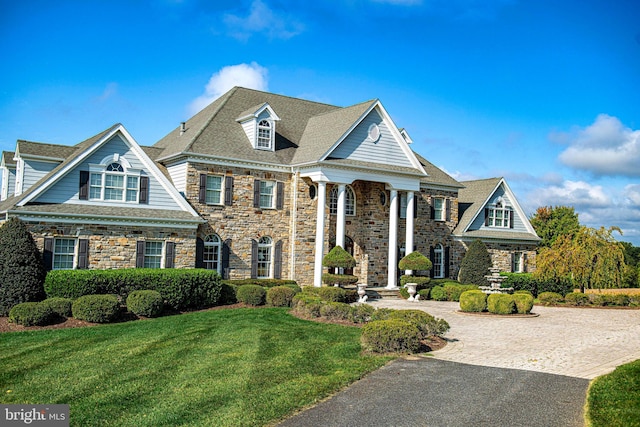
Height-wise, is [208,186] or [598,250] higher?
[208,186]

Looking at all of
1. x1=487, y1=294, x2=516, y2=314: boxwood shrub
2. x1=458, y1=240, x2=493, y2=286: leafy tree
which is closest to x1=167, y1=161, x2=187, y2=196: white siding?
x1=487, y1=294, x2=516, y2=314: boxwood shrub

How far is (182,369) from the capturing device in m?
12.5

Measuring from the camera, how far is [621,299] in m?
27.6

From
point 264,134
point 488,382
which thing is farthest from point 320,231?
point 488,382

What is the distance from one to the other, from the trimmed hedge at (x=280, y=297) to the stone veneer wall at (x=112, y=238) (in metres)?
4.23

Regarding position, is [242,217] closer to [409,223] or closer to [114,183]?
[114,183]

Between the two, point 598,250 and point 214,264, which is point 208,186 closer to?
point 214,264

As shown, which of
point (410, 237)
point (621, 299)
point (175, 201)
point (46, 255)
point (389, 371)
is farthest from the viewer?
point (410, 237)

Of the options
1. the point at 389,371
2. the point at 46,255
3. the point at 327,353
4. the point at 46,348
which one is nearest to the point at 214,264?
the point at 46,255

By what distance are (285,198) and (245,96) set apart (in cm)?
714

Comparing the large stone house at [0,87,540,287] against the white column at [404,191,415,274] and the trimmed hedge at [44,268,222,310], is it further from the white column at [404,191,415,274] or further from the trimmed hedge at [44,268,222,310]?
the trimmed hedge at [44,268,222,310]

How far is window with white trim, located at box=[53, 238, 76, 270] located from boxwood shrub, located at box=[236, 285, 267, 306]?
21.6ft

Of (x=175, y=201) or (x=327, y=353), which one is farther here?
(x=175, y=201)

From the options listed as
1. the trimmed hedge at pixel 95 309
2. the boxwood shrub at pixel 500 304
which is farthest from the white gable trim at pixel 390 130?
the trimmed hedge at pixel 95 309
